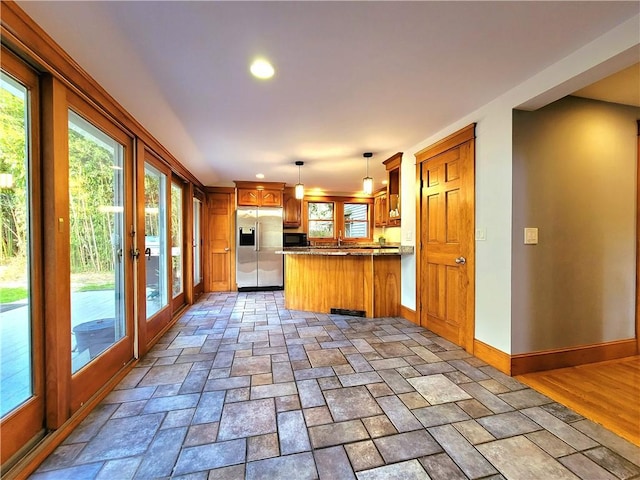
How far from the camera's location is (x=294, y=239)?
621 centimetres

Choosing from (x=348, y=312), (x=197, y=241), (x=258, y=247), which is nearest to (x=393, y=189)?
(x=348, y=312)

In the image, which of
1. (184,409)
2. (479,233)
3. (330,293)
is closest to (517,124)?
(479,233)

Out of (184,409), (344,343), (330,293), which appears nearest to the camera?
(184,409)

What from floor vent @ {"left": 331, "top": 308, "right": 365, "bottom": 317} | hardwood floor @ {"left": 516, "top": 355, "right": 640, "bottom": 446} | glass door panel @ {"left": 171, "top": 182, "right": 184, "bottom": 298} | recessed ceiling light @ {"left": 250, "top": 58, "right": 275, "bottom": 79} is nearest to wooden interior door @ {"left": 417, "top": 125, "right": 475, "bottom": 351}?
hardwood floor @ {"left": 516, "top": 355, "right": 640, "bottom": 446}

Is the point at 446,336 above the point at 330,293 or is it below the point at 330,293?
below

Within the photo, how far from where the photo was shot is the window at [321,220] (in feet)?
21.8

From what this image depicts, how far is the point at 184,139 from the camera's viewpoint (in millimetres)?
3168

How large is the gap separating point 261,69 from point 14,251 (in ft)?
5.77

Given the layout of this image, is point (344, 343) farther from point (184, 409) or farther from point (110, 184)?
point (110, 184)

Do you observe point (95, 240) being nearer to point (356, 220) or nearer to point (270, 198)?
point (270, 198)

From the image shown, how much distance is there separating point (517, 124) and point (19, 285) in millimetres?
3464

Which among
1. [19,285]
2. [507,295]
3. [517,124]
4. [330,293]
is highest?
[517,124]

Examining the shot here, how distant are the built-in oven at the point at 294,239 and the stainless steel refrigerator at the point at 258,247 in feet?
1.49

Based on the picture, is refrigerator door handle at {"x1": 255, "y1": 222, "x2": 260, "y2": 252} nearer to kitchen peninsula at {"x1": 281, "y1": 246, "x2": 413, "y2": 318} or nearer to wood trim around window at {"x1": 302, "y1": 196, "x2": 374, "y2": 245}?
wood trim around window at {"x1": 302, "y1": 196, "x2": 374, "y2": 245}
